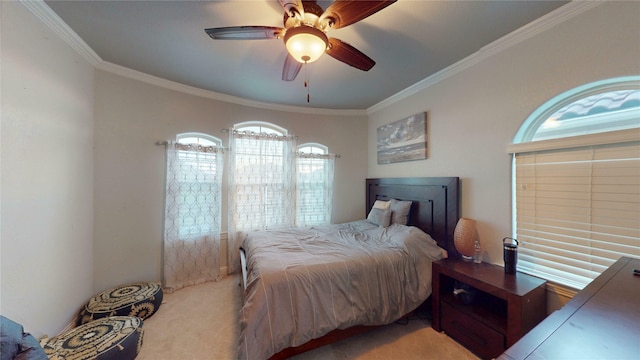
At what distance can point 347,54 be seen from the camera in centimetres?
162

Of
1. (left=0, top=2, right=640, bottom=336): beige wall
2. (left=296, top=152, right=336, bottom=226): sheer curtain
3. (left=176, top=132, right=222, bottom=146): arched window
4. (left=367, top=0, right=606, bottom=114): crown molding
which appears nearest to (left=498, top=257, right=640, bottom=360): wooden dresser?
(left=0, top=2, right=640, bottom=336): beige wall

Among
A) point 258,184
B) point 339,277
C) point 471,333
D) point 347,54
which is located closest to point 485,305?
point 471,333

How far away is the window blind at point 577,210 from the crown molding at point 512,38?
0.99 meters

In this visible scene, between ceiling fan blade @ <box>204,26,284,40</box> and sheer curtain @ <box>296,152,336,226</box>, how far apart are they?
222cm

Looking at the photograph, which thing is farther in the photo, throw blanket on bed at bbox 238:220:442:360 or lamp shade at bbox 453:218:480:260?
lamp shade at bbox 453:218:480:260

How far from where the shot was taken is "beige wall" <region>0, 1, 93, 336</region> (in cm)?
140

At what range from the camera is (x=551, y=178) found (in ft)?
5.67

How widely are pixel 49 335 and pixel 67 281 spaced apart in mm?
411

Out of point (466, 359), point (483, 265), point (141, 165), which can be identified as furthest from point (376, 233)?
point (141, 165)

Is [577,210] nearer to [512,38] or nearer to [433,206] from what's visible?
[433,206]

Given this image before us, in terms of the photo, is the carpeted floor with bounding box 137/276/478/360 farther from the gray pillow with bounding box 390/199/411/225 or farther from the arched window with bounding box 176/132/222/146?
the arched window with bounding box 176/132/222/146

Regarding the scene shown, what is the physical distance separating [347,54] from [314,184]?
2.39m

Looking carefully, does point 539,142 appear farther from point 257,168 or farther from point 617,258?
point 257,168

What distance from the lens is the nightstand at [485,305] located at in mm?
1502
